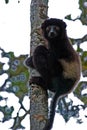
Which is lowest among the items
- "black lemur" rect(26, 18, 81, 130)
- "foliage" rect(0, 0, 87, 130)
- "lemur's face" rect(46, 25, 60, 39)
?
"foliage" rect(0, 0, 87, 130)

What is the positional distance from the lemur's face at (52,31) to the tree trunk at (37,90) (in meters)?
0.74

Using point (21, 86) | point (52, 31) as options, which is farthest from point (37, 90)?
point (21, 86)

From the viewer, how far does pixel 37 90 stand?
199 inches

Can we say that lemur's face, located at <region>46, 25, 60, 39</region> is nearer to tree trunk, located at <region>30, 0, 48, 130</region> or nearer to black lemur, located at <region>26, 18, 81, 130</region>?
black lemur, located at <region>26, 18, 81, 130</region>

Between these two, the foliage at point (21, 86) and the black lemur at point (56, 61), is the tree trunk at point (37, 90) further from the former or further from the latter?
the foliage at point (21, 86)

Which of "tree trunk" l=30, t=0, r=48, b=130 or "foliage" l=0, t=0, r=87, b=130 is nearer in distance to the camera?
"tree trunk" l=30, t=0, r=48, b=130

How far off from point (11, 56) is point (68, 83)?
248 cm

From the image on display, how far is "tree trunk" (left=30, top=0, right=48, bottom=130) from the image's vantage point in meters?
4.77

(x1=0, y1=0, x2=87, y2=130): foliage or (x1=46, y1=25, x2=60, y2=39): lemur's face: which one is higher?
(x1=46, y1=25, x2=60, y2=39): lemur's face

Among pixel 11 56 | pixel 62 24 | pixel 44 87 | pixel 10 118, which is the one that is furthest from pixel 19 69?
pixel 44 87

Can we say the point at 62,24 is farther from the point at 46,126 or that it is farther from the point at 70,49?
the point at 46,126

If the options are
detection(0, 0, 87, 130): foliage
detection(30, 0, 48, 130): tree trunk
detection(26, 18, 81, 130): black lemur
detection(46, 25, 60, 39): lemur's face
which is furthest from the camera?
detection(0, 0, 87, 130): foliage

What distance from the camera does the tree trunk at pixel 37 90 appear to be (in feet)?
15.6

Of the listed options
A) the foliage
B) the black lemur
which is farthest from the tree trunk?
the foliage
